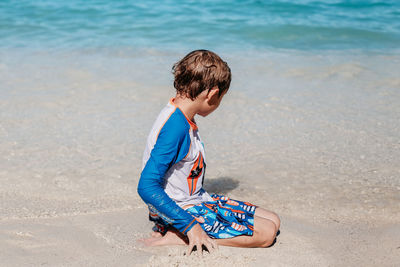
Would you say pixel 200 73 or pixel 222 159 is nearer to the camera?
pixel 200 73

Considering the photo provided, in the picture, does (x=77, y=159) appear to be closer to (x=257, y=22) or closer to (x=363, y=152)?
(x=363, y=152)

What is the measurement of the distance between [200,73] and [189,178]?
22.8 inches

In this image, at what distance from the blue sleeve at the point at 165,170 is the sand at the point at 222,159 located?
0.23m

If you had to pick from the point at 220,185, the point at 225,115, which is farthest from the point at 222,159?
the point at 225,115

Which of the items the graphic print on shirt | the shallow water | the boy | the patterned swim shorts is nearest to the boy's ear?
the boy

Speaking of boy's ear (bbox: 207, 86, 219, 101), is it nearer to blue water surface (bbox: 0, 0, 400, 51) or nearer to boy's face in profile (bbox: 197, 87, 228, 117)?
boy's face in profile (bbox: 197, 87, 228, 117)

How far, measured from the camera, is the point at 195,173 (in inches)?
94.7

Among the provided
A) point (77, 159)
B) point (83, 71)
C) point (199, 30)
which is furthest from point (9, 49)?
point (77, 159)

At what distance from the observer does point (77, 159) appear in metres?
3.71

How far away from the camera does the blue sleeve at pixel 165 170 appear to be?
214 centimetres

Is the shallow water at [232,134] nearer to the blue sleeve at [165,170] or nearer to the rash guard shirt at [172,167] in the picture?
the rash guard shirt at [172,167]

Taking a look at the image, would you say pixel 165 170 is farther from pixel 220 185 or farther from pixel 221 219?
pixel 220 185

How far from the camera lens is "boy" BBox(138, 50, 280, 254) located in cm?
217

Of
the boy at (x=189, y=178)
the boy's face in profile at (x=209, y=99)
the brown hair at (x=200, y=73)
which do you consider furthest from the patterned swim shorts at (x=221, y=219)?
the brown hair at (x=200, y=73)
